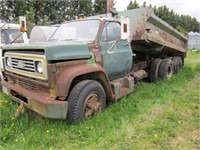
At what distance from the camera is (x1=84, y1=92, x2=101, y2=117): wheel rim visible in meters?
3.97

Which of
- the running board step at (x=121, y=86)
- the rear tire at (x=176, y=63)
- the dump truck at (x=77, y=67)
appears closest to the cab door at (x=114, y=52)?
the dump truck at (x=77, y=67)

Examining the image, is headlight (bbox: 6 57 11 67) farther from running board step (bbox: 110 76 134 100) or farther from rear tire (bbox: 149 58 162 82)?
rear tire (bbox: 149 58 162 82)

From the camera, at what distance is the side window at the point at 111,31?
4.64 metres

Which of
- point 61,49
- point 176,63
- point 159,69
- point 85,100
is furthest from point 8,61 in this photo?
point 176,63

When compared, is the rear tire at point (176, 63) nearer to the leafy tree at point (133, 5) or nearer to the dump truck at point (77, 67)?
the dump truck at point (77, 67)

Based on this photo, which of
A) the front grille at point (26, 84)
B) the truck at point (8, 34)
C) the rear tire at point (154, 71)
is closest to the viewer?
the front grille at point (26, 84)

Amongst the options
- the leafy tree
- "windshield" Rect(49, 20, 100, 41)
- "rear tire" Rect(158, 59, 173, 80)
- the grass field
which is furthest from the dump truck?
the leafy tree

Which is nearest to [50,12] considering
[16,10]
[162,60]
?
[16,10]

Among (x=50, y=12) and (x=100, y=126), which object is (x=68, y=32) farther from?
(x=50, y=12)

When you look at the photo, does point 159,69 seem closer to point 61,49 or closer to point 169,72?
point 169,72

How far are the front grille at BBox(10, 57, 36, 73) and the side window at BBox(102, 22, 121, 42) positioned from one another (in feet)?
5.16

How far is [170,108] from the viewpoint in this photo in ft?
15.6

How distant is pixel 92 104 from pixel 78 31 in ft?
5.30

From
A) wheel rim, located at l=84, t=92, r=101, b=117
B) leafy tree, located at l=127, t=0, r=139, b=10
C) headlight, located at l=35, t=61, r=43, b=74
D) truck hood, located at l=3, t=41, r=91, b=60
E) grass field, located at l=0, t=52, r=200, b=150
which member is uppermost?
leafy tree, located at l=127, t=0, r=139, b=10
